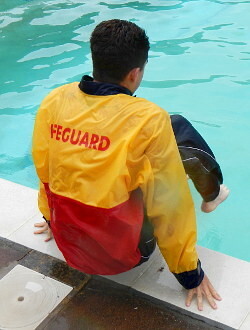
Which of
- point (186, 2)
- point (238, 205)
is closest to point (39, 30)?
point (186, 2)

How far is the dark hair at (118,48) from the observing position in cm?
210

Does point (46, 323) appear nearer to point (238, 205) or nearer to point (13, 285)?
point (13, 285)

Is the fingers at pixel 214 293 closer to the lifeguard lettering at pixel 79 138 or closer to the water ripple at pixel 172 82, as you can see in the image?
the lifeguard lettering at pixel 79 138

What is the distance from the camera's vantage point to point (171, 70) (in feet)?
20.5

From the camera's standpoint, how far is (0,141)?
504 cm

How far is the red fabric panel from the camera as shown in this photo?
2197 mm

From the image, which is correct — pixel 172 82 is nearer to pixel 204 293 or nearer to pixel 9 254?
pixel 9 254

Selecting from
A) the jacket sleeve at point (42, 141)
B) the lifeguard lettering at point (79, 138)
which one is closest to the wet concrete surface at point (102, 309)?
the jacket sleeve at point (42, 141)

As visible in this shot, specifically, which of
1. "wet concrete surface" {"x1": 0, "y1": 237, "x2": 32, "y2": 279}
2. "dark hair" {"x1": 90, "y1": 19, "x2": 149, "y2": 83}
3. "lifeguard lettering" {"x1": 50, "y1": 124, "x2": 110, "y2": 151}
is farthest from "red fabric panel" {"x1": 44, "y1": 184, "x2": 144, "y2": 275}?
"dark hair" {"x1": 90, "y1": 19, "x2": 149, "y2": 83}

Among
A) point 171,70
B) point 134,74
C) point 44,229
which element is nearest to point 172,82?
point 171,70

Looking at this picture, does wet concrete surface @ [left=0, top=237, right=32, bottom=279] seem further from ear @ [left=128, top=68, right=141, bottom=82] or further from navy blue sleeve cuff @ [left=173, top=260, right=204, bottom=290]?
ear @ [left=128, top=68, right=141, bottom=82]

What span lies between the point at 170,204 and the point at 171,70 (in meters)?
4.31

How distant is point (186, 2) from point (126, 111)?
6981 mm

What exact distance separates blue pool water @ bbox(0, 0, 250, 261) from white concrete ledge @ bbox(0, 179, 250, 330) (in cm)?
114
